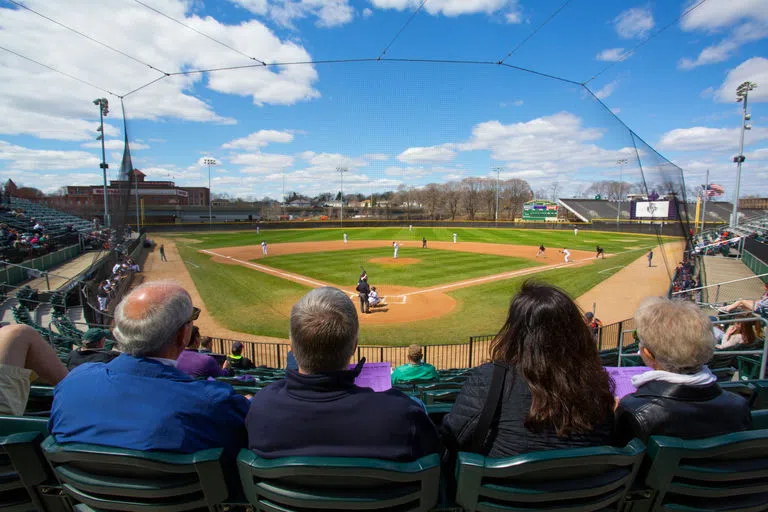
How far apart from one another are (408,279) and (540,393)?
2035cm

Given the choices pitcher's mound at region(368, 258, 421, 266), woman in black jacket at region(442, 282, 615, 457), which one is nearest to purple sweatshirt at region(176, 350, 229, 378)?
woman in black jacket at region(442, 282, 615, 457)

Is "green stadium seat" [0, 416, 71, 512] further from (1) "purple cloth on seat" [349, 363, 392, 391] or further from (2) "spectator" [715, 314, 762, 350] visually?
(2) "spectator" [715, 314, 762, 350]

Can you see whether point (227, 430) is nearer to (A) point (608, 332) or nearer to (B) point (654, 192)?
(B) point (654, 192)

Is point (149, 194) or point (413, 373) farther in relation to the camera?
point (149, 194)

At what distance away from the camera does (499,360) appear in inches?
80.2

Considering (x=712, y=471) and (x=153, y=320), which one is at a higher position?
(x=153, y=320)

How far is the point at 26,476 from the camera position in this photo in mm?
1898

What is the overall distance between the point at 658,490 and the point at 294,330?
193 cm

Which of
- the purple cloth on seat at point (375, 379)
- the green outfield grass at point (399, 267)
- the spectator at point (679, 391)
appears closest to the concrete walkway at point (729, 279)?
the green outfield grass at point (399, 267)

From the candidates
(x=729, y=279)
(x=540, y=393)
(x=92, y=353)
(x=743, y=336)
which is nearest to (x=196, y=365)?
(x=92, y=353)

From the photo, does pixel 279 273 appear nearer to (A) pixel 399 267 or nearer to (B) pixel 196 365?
(A) pixel 399 267

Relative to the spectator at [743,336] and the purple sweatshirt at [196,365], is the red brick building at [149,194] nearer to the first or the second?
the purple sweatshirt at [196,365]

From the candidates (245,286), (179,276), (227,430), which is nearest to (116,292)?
(245,286)

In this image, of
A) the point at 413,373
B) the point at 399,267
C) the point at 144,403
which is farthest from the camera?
the point at 399,267
